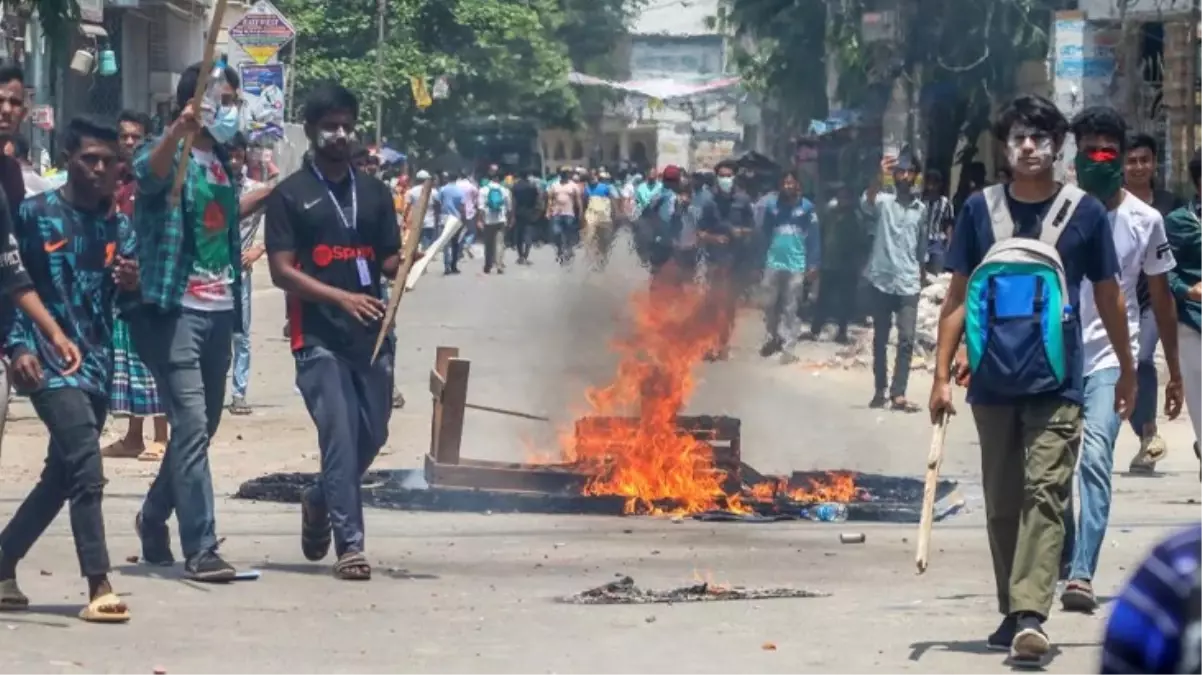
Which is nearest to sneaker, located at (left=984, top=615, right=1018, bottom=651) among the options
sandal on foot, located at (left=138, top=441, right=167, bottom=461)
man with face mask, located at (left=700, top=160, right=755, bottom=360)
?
sandal on foot, located at (left=138, top=441, right=167, bottom=461)

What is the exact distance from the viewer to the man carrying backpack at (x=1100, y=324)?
7.47m

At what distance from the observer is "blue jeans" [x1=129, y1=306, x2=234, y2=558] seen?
26.3 feet

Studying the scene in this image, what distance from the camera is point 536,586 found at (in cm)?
827

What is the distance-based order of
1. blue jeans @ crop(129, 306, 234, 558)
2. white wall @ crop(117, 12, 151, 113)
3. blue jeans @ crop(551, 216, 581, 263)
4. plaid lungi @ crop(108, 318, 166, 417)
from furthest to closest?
blue jeans @ crop(551, 216, 581, 263) → white wall @ crop(117, 12, 151, 113) → plaid lungi @ crop(108, 318, 166, 417) → blue jeans @ crop(129, 306, 234, 558)

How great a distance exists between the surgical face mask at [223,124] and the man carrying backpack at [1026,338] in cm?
289

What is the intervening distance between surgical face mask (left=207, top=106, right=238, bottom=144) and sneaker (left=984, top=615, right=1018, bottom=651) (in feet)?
11.3

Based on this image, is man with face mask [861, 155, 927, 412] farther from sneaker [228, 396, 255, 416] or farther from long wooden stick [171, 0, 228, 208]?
long wooden stick [171, 0, 228, 208]

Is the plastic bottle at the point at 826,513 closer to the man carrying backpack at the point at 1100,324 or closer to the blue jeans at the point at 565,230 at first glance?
the man carrying backpack at the point at 1100,324

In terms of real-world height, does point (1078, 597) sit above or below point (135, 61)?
below

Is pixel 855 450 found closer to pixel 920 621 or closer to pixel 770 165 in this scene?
pixel 920 621

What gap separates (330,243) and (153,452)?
4.38 m

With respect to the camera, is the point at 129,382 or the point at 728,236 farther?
the point at 728,236

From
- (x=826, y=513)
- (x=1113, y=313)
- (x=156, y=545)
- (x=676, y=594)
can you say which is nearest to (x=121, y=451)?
(x=156, y=545)

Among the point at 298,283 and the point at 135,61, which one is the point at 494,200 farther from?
the point at 298,283
